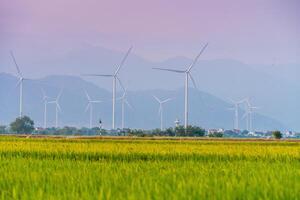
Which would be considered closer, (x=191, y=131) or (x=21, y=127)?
(x=191, y=131)

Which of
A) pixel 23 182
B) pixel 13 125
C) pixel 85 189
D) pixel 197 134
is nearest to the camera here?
pixel 85 189

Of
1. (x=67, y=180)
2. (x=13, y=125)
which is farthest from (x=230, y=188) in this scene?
(x=13, y=125)

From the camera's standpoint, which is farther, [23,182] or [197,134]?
[197,134]

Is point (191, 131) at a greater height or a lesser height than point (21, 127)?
lesser

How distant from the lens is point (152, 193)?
9500 millimetres

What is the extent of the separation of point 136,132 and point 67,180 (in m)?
107

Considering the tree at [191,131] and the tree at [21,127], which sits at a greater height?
the tree at [21,127]

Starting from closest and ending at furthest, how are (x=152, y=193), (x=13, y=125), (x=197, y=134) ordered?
(x=152, y=193)
(x=197, y=134)
(x=13, y=125)

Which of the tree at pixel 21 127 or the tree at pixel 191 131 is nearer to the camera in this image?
the tree at pixel 191 131

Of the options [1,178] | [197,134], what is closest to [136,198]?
[1,178]

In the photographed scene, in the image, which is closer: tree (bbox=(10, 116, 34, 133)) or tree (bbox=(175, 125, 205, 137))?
tree (bbox=(175, 125, 205, 137))

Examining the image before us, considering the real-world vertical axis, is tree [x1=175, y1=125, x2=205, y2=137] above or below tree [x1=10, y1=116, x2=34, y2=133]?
below

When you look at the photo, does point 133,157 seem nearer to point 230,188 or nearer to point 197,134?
point 230,188

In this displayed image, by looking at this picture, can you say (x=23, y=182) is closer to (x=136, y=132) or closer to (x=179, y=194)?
(x=179, y=194)
